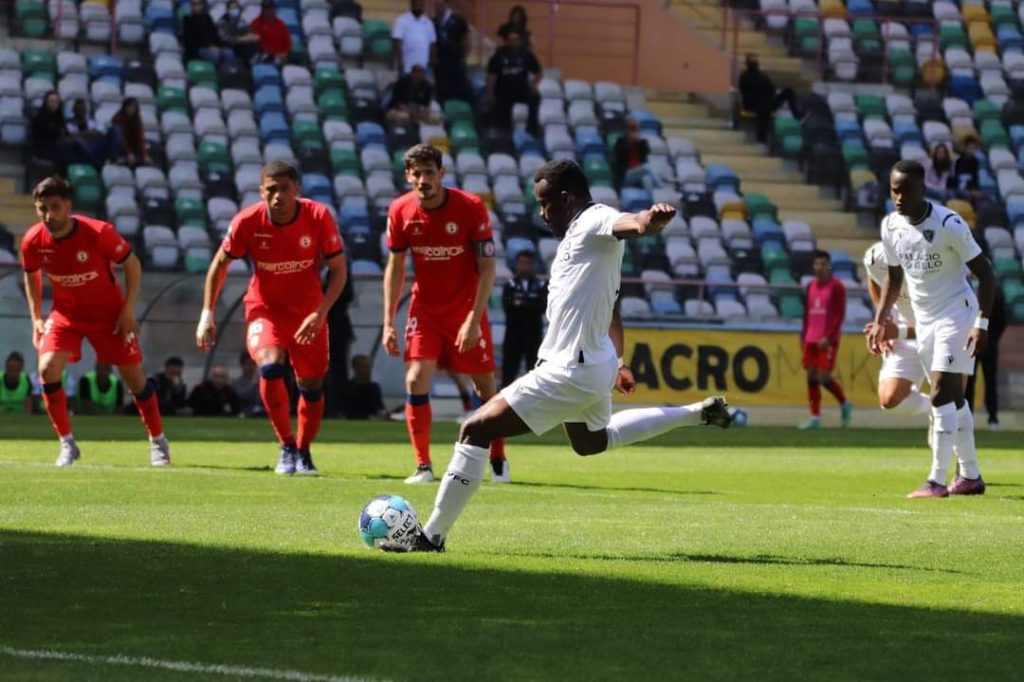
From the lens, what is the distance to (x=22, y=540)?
33.6ft

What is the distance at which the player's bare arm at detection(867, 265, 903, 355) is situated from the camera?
14.8 metres

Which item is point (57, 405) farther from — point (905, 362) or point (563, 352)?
point (563, 352)

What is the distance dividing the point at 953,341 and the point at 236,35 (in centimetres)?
2133

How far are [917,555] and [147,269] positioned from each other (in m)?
18.1

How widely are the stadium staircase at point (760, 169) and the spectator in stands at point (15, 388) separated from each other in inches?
582

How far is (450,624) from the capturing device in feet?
25.2

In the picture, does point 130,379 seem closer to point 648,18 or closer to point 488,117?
point 488,117

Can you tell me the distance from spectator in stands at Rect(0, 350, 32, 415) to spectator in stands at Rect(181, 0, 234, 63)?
8.57 m

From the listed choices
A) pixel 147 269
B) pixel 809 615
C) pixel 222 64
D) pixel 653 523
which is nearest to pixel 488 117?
pixel 222 64

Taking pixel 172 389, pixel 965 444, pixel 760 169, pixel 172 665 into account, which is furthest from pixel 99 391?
pixel 172 665

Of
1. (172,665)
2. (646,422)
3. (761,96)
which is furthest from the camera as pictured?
(761,96)

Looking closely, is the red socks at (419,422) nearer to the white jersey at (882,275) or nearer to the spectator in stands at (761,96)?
the white jersey at (882,275)

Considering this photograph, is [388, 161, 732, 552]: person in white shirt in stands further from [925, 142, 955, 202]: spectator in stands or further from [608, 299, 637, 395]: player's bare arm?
[925, 142, 955, 202]: spectator in stands

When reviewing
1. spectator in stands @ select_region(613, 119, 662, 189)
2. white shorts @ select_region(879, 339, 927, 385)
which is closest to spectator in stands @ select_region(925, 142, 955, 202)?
spectator in stands @ select_region(613, 119, 662, 189)
